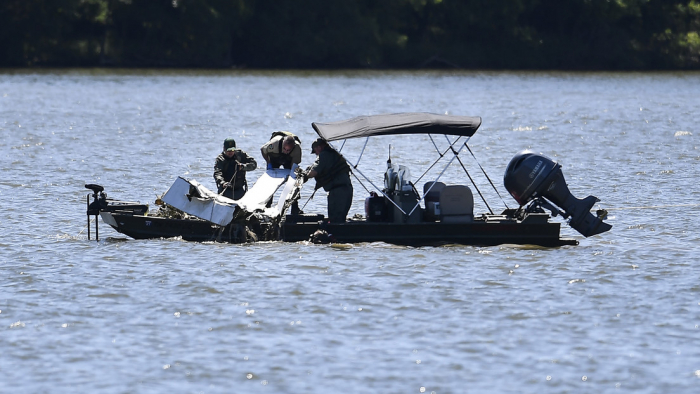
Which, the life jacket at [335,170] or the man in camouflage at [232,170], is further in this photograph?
the man in camouflage at [232,170]

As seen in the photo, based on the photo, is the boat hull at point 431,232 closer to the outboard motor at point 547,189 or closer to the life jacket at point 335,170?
the outboard motor at point 547,189

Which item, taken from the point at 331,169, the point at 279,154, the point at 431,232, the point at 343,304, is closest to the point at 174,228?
the point at 279,154

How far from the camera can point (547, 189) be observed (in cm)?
1805

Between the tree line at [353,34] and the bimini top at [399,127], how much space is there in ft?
233

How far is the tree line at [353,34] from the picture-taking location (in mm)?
86875

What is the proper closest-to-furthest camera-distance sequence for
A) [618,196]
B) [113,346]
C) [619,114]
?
[113,346], [618,196], [619,114]

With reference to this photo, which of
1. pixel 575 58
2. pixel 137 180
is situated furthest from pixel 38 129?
pixel 575 58

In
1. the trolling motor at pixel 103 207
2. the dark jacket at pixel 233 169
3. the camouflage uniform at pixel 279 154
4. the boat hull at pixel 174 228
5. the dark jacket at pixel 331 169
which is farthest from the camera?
the camouflage uniform at pixel 279 154

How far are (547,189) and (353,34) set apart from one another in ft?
246

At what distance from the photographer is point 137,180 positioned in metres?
28.1

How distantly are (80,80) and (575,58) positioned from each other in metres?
44.3

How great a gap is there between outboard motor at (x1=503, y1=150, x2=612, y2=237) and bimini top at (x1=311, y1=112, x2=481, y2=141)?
0.98 m

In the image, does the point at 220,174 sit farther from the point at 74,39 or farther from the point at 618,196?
the point at 74,39

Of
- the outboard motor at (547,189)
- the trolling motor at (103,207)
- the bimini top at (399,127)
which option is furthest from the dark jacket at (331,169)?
the trolling motor at (103,207)
